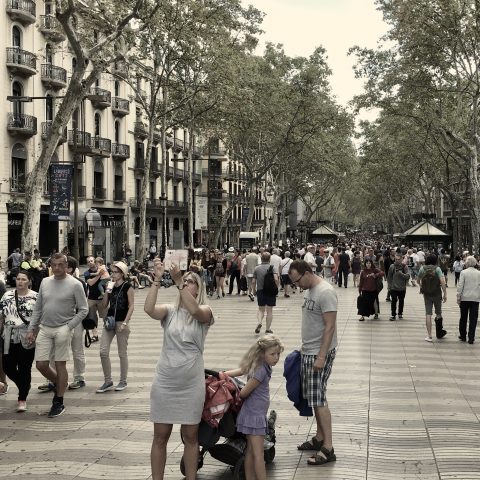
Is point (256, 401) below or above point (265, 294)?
below

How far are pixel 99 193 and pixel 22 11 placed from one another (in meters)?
13.5

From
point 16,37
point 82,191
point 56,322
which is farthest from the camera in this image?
point 82,191

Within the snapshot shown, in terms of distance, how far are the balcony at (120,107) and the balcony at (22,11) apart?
10.7 m

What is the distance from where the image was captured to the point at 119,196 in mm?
46344

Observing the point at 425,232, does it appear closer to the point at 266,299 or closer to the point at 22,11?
the point at 22,11

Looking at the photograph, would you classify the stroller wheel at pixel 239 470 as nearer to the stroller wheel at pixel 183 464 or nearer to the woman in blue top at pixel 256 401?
the woman in blue top at pixel 256 401

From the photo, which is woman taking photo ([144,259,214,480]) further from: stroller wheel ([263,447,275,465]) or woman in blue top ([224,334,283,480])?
stroller wheel ([263,447,275,465])

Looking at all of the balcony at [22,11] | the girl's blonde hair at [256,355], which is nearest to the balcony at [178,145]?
the balcony at [22,11]

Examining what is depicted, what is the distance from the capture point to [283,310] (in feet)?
59.6

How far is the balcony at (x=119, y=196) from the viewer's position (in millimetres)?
45812

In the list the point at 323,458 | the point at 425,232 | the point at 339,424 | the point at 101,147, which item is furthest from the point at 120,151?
the point at 323,458

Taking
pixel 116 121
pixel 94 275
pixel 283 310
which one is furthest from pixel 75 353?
pixel 116 121

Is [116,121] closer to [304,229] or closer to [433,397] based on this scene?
[304,229]

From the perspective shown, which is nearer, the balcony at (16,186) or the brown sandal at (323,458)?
the brown sandal at (323,458)
